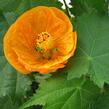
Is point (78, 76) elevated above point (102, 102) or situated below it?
above

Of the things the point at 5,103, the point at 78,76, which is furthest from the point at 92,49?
the point at 5,103

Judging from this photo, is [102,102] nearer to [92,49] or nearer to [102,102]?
[102,102]

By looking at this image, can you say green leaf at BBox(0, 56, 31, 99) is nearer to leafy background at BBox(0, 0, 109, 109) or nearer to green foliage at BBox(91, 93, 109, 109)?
leafy background at BBox(0, 0, 109, 109)

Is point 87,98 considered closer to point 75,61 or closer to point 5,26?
point 75,61

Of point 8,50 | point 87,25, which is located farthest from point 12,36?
point 87,25

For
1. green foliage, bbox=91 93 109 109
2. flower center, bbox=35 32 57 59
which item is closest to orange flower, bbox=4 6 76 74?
flower center, bbox=35 32 57 59
